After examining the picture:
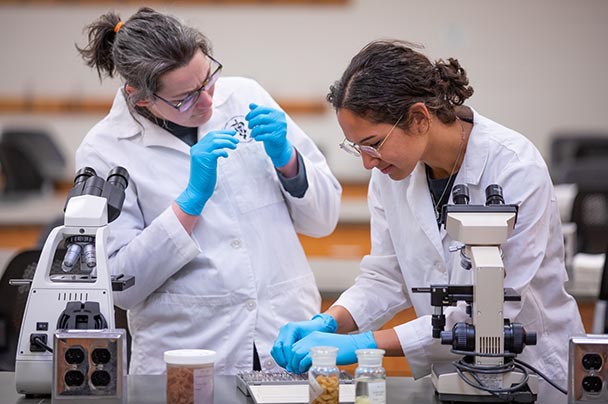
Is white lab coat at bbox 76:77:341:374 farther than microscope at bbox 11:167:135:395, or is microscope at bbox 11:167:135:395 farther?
white lab coat at bbox 76:77:341:374

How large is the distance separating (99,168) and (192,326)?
502 millimetres

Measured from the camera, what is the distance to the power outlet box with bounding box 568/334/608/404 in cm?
177

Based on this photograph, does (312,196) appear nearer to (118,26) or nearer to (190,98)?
(190,98)

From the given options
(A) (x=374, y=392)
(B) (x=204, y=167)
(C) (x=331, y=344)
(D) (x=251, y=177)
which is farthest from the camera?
(D) (x=251, y=177)

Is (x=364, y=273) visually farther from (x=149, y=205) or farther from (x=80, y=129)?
(x=80, y=129)

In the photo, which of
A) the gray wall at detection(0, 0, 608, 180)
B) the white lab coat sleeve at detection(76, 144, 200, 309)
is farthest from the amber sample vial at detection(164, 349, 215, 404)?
the gray wall at detection(0, 0, 608, 180)

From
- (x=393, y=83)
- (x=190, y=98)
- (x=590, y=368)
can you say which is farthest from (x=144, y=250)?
(x=590, y=368)

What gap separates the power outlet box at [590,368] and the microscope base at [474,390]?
9 cm

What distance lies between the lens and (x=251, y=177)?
253 centimetres

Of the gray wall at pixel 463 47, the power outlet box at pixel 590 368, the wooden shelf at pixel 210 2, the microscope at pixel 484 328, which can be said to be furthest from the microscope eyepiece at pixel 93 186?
the wooden shelf at pixel 210 2

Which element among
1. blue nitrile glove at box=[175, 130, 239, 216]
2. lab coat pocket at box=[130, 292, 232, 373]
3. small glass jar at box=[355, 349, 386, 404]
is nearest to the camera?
small glass jar at box=[355, 349, 386, 404]

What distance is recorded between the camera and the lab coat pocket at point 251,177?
2.50 meters

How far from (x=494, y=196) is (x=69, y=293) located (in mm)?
945

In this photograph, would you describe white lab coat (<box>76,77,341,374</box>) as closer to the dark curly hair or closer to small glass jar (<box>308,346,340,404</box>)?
the dark curly hair
